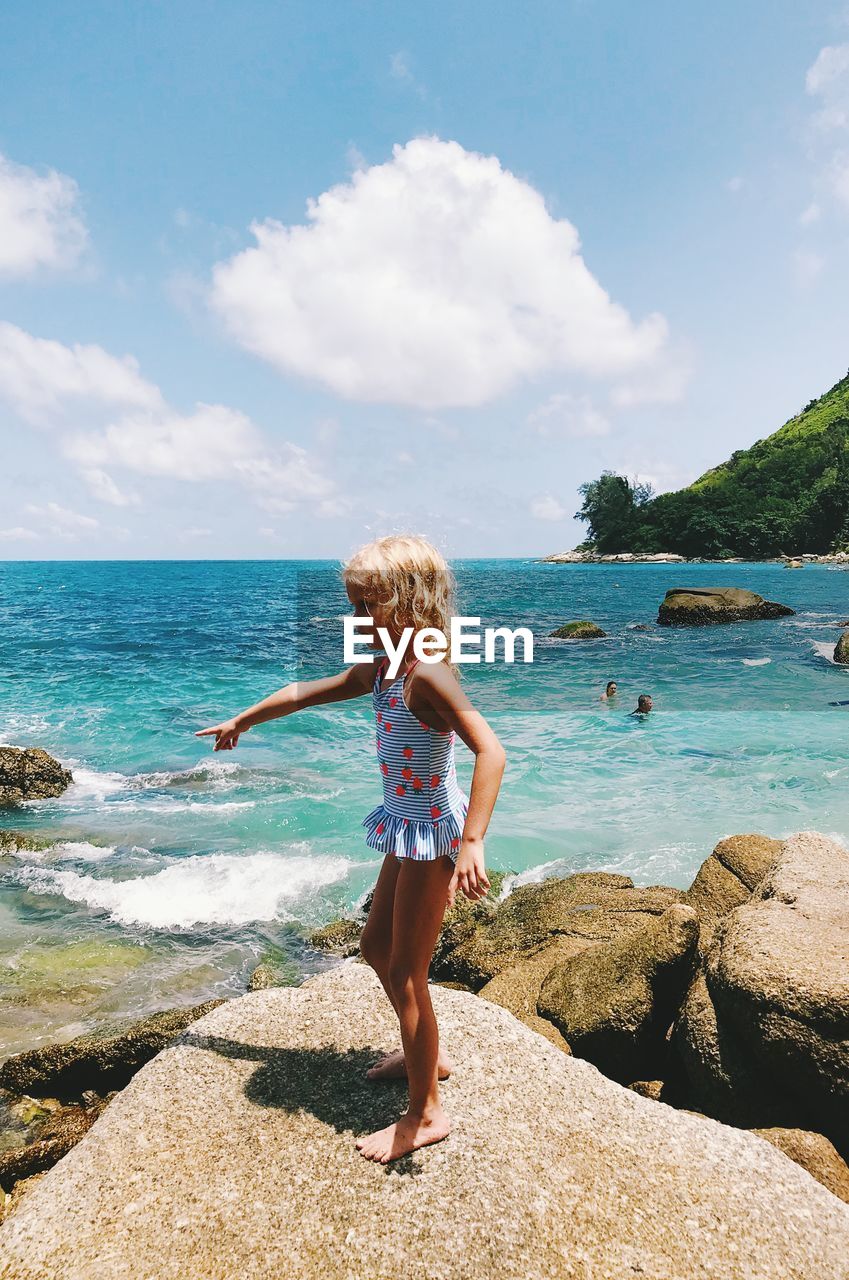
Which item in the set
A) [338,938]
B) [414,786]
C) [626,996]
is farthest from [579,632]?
[414,786]

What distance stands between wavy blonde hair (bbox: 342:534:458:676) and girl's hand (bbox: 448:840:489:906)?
2.31 feet

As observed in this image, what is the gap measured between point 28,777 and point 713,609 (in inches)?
1291

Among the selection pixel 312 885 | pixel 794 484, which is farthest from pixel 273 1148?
pixel 794 484

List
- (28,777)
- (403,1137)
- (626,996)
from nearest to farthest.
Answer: (403,1137) < (626,996) < (28,777)

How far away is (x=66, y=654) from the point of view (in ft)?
91.9

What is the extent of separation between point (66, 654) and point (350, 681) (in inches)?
1114

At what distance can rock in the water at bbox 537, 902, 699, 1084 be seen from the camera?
4.36m

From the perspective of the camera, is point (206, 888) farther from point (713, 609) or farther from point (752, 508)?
point (752, 508)

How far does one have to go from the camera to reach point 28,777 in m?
12.0

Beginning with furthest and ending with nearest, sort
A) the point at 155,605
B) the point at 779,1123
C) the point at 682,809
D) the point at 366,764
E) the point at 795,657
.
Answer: the point at 155,605, the point at 795,657, the point at 366,764, the point at 682,809, the point at 779,1123

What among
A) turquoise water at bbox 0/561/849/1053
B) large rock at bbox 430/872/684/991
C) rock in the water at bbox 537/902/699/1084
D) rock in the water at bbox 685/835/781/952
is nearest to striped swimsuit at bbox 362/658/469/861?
turquoise water at bbox 0/561/849/1053

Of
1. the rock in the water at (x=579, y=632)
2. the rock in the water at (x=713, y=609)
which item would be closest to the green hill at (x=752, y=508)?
the rock in the water at (x=713, y=609)

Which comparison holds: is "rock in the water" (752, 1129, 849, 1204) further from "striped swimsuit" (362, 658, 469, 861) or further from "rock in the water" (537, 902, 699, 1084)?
"striped swimsuit" (362, 658, 469, 861)

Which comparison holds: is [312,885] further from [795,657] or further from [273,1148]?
[795,657]
